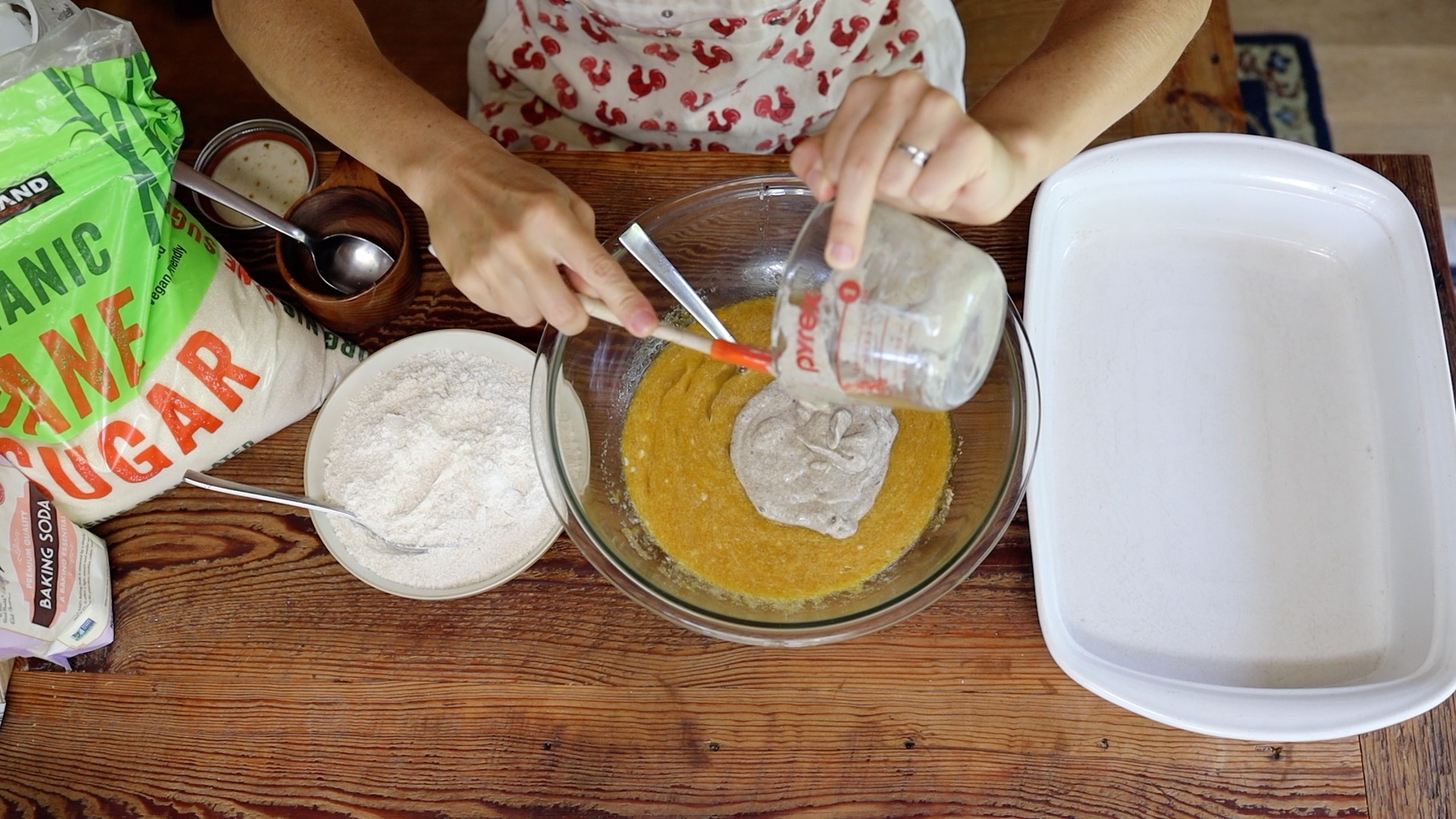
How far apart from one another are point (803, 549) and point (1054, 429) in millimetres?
339

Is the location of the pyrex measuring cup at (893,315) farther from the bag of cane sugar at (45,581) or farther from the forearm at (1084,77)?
Answer: the bag of cane sugar at (45,581)

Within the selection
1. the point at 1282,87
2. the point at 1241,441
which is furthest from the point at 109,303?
the point at 1282,87

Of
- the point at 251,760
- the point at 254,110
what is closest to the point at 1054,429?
the point at 251,760

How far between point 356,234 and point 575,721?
2.07 ft

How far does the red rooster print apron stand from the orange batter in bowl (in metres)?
0.35

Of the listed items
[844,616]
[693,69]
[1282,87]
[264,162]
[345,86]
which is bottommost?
[1282,87]

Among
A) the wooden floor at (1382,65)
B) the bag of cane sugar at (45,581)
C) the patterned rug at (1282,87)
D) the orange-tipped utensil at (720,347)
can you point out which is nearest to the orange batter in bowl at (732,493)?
the orange-tipped utensil at (720,347)

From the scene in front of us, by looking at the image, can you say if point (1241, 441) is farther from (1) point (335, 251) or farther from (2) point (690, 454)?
(1) point (335, 251)

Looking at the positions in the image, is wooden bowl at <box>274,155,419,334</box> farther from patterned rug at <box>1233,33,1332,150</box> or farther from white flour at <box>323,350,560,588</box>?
patterned rug at <box>1233,33,1332,150</box>

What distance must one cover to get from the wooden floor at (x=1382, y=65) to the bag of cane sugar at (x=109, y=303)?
2197 mm

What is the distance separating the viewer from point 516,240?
0.81 metres

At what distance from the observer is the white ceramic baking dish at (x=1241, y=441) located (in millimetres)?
951

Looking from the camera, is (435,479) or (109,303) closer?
(109,303)

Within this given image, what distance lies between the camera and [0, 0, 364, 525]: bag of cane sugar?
2.77 ft
